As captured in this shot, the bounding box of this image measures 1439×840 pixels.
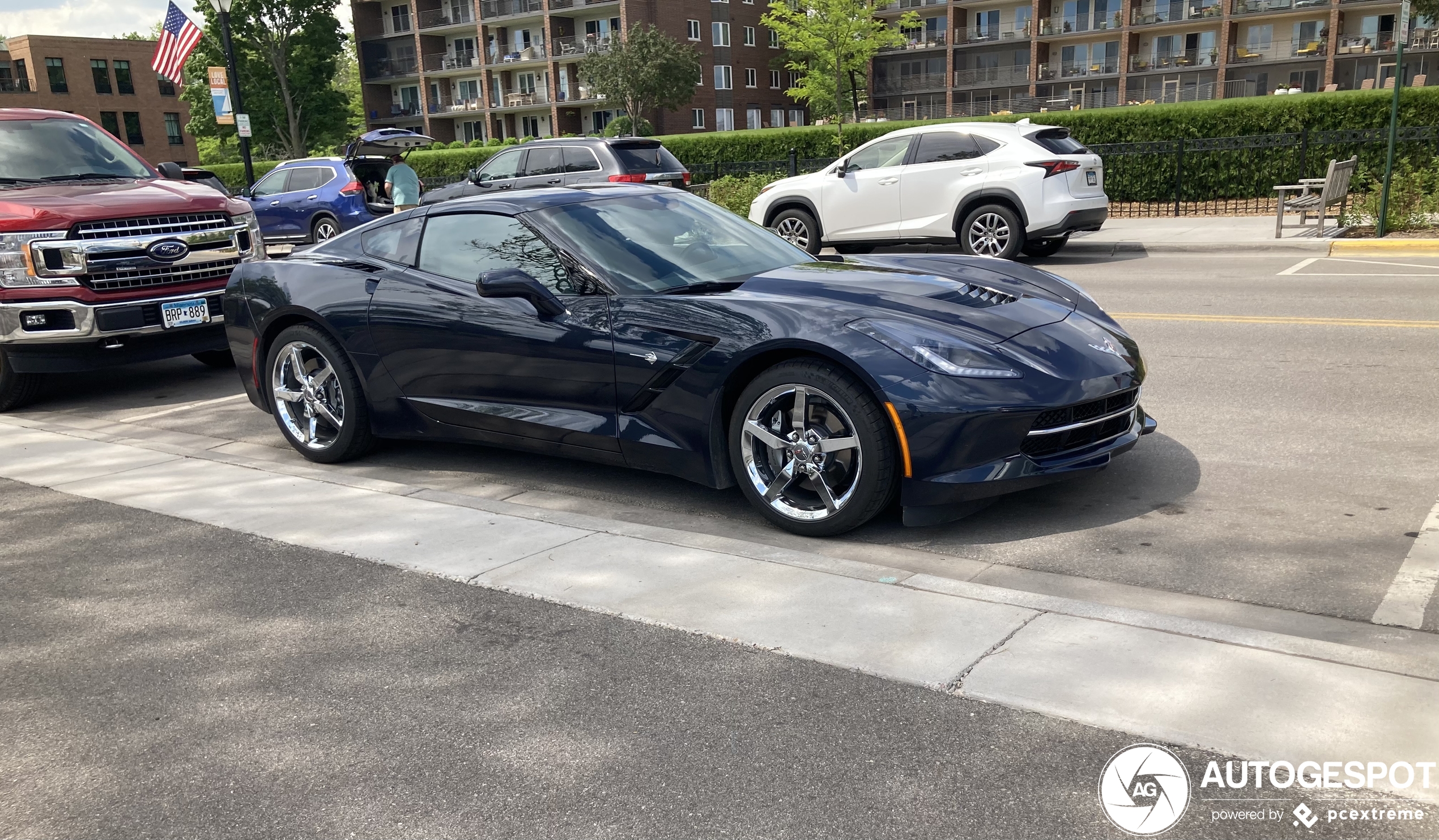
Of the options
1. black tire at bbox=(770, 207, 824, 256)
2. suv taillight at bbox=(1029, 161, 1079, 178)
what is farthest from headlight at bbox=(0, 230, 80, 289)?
suv taillight at bbox=(1029, 161, 1079, 178)

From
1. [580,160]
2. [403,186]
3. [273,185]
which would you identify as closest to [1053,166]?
[580,160]

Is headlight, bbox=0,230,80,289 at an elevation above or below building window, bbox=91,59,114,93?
below

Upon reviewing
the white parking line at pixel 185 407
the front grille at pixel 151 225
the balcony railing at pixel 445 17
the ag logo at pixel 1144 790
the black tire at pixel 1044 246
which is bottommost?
the white parking line at pixel 185 407

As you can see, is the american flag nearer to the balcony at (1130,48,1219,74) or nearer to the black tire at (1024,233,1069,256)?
the black tire at (1024,233,1069,256)

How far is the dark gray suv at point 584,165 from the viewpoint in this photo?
16.8 metres

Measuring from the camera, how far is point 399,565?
4645 mm

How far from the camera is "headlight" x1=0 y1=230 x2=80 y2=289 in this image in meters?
8.26

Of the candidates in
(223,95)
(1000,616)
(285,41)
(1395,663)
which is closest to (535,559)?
(1000,616)

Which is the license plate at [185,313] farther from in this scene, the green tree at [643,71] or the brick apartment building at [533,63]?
the brick apartment building at [533,63]

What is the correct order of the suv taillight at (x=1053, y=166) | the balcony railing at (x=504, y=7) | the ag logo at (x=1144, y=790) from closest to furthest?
1. the ag logo at (x=1144, y=790)
2. the suv taillight at (x=1053, y=166)
3. the balcony railing at (x=504, y=7)

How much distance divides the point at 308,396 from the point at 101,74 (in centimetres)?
8301

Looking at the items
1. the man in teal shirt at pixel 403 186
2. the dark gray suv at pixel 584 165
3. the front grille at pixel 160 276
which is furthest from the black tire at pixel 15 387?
the dark gray suv at pixel 584 165

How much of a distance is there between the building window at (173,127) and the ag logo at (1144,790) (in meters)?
89.3

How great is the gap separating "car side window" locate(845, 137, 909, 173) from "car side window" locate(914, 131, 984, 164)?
24 cm
